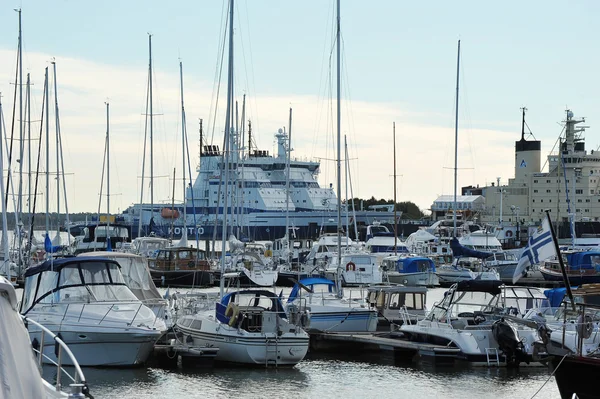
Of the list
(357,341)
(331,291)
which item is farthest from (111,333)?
(331,291)

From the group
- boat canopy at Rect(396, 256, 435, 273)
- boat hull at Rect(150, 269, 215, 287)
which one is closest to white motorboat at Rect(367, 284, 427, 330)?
boat canopy at Rect(396, 256, 435, 273)

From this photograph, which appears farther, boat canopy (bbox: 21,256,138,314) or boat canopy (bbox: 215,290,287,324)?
boat canopy (bbox: 215,290,287,324)

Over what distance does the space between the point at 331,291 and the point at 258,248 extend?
30.1 meters

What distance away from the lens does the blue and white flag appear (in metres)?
22.3

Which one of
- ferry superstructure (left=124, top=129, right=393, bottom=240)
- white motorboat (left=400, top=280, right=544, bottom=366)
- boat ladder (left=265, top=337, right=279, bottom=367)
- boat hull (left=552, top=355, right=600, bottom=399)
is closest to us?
boat hull (left=552, top=355, right=600, bottom=399)

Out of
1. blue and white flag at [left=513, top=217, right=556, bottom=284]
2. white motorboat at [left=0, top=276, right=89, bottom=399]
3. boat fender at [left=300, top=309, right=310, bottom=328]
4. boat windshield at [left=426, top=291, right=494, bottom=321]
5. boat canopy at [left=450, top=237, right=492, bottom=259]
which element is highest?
blue and white flag at [left=513, top=217, right=556, bottom=284]

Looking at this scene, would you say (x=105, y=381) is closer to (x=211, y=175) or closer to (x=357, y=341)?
(x=357, y=341)

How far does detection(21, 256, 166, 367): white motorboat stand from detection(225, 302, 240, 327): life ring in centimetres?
170

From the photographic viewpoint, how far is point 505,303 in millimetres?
28344

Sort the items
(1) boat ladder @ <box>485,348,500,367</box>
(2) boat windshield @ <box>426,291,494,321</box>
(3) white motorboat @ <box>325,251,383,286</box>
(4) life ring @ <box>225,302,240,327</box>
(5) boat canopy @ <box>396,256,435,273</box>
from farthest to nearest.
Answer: (5) boat canopy @ <box>396,256,435,273</box> < (3) white motorboat @ <box>325,251,383,286</box> < (2) boat windshield @ <box>426,291,494,321</box> < (1) boat ladder @ <box>485,348,500,367</box> < (4) life ring @ <box>225,302,240,327</box>

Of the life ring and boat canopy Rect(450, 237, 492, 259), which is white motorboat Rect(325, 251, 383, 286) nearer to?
boat canopy Rect(450, 237, 492, 259)

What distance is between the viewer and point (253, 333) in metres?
24.4

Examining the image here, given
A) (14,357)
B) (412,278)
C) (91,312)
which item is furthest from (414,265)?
(14,357)

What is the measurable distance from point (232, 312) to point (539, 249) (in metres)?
7.62
